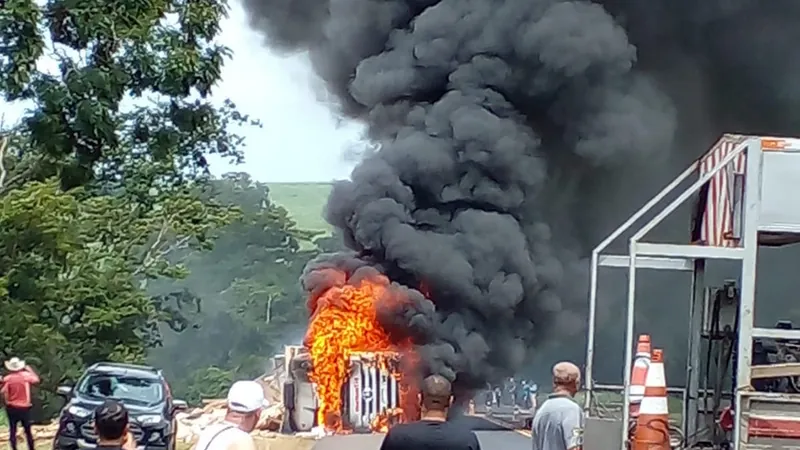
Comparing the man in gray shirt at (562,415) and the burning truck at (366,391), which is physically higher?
the man in gray shirt at (562,415)

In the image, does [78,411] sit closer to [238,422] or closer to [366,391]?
[366,391]

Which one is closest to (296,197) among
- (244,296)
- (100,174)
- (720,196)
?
(244,296)

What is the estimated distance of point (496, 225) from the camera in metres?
18.2

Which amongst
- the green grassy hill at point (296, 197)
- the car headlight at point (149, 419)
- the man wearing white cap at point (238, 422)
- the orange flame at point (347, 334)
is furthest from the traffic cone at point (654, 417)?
the green grassy hill at point (296, 197)

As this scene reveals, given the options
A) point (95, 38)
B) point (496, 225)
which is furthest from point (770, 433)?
point (496, 225)

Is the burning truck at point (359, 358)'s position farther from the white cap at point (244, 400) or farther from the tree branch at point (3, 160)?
the white cap at point (244, 400)

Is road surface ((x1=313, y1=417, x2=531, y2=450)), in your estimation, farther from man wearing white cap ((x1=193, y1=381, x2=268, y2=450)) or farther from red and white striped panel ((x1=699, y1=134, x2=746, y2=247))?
man wearing white cap ((x1=193, y1=381, x2=268, y2=450))

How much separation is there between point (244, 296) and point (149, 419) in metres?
41.8

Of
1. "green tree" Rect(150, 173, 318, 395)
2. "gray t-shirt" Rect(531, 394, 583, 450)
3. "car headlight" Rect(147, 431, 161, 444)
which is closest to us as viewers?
"gray t-shirt" Rect(531, 394, 583, 450)

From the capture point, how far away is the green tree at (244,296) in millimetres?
54000

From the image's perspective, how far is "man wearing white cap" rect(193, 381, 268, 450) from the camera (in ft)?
16.9

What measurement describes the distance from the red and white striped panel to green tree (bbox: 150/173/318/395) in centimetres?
4222

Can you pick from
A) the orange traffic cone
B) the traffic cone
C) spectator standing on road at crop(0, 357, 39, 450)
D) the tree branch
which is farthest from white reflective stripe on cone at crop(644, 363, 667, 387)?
the tree branch

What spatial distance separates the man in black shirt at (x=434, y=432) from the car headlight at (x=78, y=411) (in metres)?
11.3
